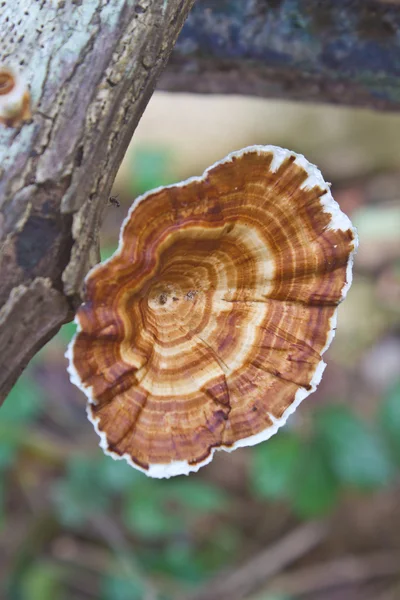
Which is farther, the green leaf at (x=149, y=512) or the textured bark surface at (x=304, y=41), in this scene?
the green leaf at (x=149, y=512)

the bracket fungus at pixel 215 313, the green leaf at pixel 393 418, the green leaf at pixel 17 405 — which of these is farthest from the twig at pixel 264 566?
the bracket fungus at pixel 215 313

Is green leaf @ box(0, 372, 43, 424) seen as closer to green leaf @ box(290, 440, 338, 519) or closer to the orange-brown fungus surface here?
green leaf @ box(290, 440, 338, 519)

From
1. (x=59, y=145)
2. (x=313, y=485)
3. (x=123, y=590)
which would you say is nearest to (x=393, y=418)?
(x=313, y=485)

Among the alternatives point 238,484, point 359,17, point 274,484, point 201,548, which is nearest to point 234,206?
point 359,17

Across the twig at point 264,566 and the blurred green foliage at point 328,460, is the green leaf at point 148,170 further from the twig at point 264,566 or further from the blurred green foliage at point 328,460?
the twig at point 264,566

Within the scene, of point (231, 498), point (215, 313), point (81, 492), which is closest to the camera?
point (215, 313)

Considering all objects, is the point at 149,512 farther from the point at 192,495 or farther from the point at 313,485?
the point at 313,485
